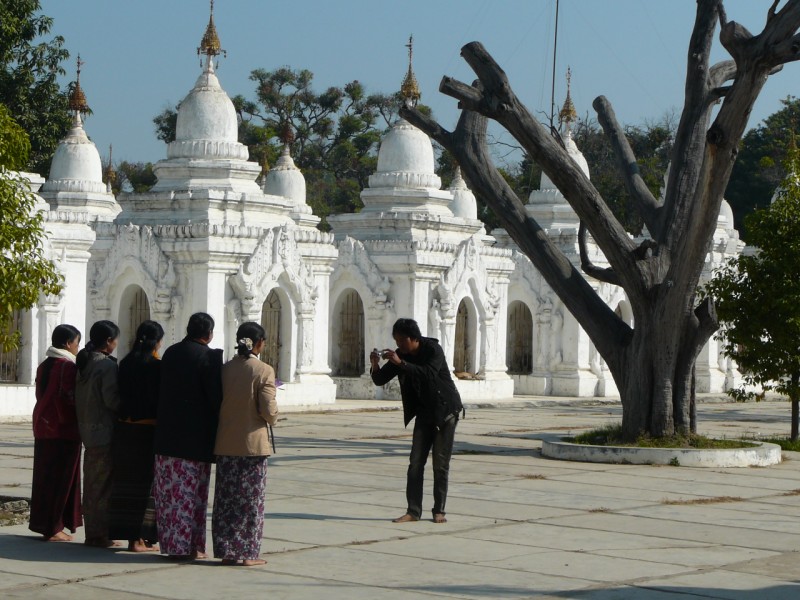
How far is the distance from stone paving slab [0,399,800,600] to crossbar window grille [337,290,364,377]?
37.8ft

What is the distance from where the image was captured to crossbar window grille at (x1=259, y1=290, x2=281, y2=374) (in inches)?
1020

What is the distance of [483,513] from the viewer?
11789 mm

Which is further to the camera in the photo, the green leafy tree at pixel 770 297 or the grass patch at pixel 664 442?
the green leafy tree at pixel 770 297

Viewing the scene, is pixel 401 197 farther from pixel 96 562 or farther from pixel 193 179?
pixel 96 562

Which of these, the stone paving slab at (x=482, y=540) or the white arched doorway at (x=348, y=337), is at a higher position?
the white arched doorway at (x=348, y=337)

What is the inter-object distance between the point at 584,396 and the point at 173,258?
1163cm

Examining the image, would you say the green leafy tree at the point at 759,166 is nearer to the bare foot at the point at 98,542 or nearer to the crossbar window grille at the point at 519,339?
the crossbar window grille at the point at 519,339

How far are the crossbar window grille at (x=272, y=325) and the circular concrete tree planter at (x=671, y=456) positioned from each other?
1021 centimetres

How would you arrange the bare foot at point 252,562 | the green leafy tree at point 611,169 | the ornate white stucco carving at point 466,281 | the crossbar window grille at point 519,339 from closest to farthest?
the bare foot at point 252,562 → the ornate white stucco carving at point 466,281 → the crossbar window grille at point 519,339 → the green leafy tree at point 611,169

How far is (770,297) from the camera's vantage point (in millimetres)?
18562

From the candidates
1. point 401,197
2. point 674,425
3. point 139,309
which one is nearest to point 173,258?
point 139,309

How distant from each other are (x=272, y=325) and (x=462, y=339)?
5313mm

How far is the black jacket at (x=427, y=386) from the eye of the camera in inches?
438

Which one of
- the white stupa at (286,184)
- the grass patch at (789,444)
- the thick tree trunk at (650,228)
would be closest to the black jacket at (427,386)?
the thick tree trunk at (650,228)
